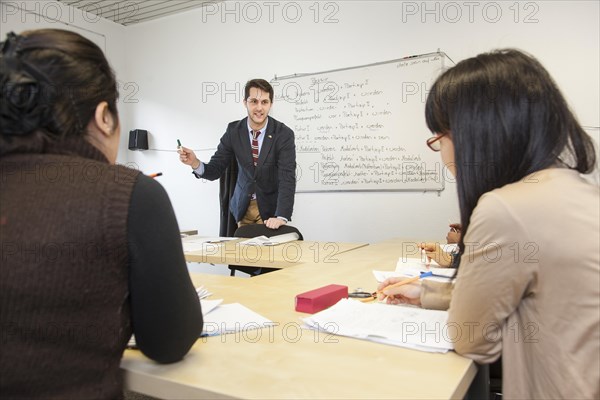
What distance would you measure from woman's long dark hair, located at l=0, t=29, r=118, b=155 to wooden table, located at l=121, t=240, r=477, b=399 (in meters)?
0.42

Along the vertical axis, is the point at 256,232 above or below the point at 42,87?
below

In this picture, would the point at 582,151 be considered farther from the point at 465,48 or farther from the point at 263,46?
the point at 263,46

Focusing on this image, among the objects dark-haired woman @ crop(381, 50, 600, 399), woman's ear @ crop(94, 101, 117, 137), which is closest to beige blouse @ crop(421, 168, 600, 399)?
dark-haired woman @ crop(381, 50, 600, 399)

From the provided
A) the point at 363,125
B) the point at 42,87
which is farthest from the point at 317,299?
the point at 363,125

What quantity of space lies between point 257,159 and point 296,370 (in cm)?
259

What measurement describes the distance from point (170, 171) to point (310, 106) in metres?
1.82

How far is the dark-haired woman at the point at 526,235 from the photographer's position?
0.74m

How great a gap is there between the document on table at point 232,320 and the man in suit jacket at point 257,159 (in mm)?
2037

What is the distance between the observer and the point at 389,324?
0.93 m

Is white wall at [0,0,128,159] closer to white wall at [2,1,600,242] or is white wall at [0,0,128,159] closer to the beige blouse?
white wall at [2,1,600,242]

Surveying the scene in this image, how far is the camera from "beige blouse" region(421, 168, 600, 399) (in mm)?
738

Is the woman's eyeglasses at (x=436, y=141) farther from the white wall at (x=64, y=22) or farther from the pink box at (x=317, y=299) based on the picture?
the white wall at (x=64, y=22)

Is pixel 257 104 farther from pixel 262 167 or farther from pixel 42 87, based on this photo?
pixel 42 87

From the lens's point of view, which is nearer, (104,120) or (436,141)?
(104,120)
